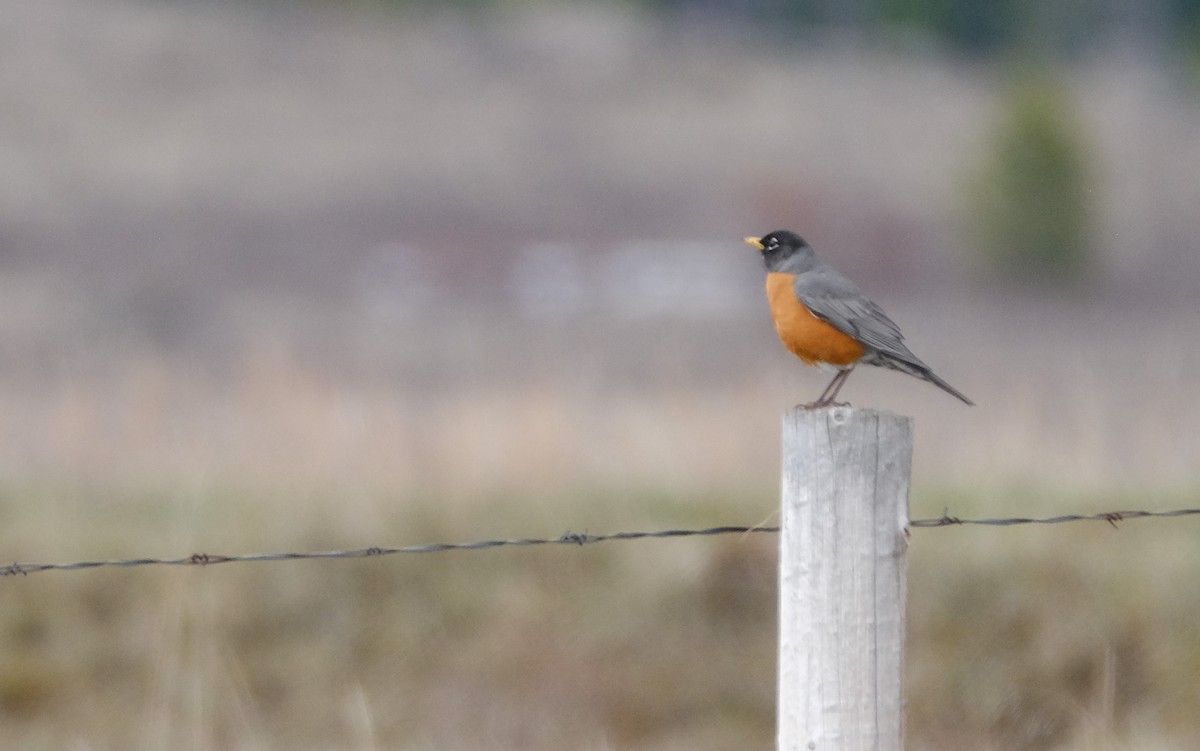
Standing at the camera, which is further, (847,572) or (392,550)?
(392,550)

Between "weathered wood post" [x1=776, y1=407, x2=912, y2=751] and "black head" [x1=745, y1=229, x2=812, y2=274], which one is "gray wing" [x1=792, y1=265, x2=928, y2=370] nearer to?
"black head" [x1=745, y1=229, x2=812, y2=274]

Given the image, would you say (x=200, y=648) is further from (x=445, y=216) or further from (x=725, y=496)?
(x=445, y=216)

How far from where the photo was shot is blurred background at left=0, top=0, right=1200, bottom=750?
6793 millimetres

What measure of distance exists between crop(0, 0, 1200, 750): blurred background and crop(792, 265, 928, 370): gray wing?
1.04 m

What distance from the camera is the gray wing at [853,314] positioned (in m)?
4.36

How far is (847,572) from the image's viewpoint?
3086mm

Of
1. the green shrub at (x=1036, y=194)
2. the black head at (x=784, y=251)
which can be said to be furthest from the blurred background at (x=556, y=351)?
the black head at (x=784, y=251)

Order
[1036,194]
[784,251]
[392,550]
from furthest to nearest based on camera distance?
[1036,194] → [784,251] → [392,550]

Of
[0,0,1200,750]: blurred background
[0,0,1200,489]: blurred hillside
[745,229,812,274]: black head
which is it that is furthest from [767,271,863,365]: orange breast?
[0,0,1200,489]: blurred hillside

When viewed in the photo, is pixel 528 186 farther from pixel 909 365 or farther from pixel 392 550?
pixel 392 550

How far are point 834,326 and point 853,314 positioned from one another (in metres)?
0.06

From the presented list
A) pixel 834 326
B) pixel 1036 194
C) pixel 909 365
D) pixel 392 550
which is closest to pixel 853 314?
pixel 834 326

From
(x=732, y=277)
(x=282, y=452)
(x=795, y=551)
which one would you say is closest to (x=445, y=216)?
(x=732, y=277)

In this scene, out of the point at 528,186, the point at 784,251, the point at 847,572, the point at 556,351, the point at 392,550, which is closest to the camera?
the point at 847,572
